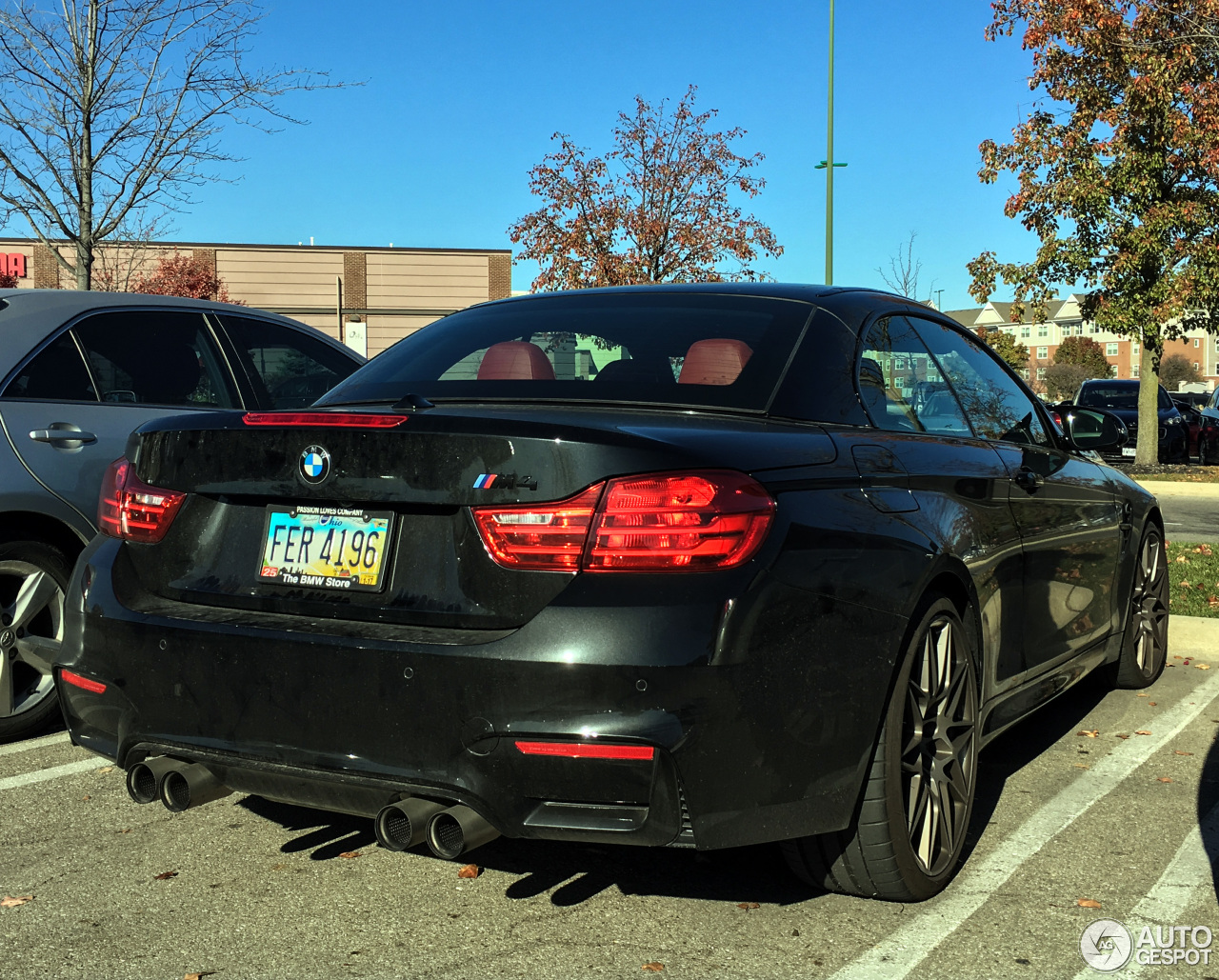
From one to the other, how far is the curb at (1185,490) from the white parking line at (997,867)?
1255 centimetres

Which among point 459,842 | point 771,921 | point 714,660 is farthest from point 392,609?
point 771,921

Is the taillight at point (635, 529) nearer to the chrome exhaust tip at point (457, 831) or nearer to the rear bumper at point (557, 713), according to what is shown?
the rear bumper at point (557, 713)

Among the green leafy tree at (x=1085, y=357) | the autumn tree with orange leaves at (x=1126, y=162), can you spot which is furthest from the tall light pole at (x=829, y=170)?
the green leafy tree at (x=1085, y=357)

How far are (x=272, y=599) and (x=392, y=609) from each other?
0.34 m

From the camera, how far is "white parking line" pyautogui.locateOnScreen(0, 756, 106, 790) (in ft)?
14.4

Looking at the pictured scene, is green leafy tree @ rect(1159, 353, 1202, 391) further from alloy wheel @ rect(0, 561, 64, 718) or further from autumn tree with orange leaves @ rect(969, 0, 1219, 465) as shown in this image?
alloy wheel @ rect(0, 561, 64, 718)

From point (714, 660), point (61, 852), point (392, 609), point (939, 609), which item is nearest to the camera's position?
point (714, 660)

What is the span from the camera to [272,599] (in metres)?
2.98

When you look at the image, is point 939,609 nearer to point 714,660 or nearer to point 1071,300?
point 714,660

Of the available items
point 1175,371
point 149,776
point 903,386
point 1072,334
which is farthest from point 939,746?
point 1072,334

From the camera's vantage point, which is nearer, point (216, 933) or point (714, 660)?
point (714, 660)

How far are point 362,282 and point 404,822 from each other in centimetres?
4178

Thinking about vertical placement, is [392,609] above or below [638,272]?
below

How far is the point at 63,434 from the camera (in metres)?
4.99
